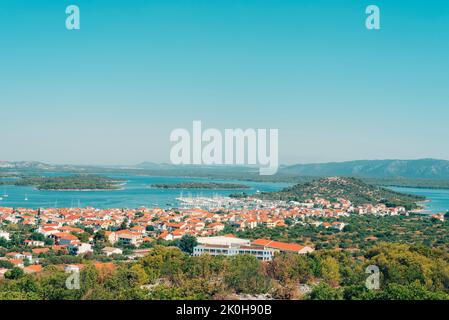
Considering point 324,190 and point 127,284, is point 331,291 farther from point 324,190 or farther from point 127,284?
point 324,190

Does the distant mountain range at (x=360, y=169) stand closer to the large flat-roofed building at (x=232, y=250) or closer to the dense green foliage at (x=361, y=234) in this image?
the dense green foliage at (x=361, y=234)

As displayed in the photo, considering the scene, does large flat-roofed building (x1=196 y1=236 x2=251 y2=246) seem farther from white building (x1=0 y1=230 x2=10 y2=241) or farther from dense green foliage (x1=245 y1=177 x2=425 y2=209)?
dense green foliage (x1=245 y1=177 x2=425 y2=209)

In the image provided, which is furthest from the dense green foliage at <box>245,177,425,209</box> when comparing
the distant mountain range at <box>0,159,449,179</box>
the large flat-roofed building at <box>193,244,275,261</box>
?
the distant mountain range at <box>0,159,449,179</box>

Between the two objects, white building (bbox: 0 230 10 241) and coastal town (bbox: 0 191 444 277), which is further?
white building (bbox: 0 230 10 241)

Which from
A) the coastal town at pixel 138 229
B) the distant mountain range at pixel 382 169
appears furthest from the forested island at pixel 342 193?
the distant mountain range at pixel 382 169
